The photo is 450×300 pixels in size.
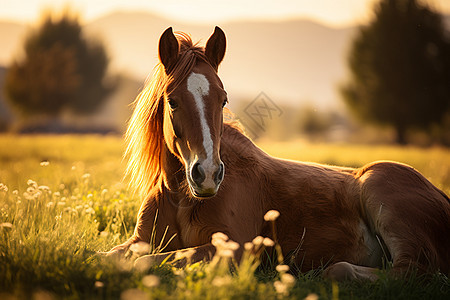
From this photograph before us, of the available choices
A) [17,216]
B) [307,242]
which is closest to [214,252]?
[307,242]

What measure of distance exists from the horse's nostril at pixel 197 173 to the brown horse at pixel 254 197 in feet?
0.65

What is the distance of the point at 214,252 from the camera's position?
346cm

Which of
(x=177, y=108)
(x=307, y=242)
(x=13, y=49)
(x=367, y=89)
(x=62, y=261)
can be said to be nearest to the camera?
(x=62, y=261)

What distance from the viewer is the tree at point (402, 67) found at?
29453 millimetres

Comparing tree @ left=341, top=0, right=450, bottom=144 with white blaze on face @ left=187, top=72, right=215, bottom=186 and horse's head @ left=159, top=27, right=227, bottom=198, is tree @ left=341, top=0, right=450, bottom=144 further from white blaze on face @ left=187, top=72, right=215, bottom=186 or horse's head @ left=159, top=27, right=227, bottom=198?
white blaze on face @ left=187, top=72, right=215, bottom=186

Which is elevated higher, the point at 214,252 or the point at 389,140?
the point at 214,252

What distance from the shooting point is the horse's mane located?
12.2 ft

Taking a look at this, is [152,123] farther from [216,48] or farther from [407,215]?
[407,215]

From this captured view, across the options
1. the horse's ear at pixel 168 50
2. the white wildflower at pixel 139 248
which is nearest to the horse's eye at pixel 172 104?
the horse's ear at pixel 168 50

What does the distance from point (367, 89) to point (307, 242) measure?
3035 cm

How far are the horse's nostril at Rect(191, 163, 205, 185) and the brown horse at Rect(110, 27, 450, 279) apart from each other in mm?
197

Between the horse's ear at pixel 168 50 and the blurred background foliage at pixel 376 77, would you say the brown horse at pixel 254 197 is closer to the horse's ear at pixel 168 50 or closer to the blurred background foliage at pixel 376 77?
the horse's ear at pixel 168 50

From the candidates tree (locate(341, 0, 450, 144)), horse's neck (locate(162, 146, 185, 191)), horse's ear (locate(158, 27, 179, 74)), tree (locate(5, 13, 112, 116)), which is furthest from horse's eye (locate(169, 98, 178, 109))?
tree (locate(5, 13, 112, 116))

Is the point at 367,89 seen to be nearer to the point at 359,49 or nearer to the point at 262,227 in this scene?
the point at 359,49
